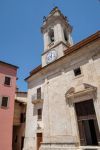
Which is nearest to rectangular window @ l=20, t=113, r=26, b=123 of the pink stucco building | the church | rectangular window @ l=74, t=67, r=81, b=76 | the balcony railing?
the pink stucco building

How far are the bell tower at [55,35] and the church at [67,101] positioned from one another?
15 cm

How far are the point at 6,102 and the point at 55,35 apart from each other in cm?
1073

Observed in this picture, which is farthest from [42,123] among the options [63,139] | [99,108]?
[99,108]

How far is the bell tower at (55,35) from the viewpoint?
16.9 metres

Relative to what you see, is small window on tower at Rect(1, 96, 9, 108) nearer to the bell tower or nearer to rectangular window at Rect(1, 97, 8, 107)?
rectangular window at Rect(1, 97, 8, 107)

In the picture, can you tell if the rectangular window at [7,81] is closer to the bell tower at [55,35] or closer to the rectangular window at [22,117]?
the bell tower at [55,35]

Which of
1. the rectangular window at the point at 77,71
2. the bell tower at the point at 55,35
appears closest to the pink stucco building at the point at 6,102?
the bell tower at the point at 55,35

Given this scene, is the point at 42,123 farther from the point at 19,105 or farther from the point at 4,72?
the point at 4,72

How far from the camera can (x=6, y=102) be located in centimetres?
1684

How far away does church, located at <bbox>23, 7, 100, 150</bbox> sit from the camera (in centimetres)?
1148

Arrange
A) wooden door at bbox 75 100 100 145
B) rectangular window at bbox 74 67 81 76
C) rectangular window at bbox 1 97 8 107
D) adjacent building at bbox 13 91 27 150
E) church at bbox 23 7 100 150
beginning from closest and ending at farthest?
wooden door at bbox 75 100 100 145 → church at bbox 23 7 100 150 → rectangular window at bbox 74 67 81 76 → rectangular window at bbox 1 97 8 107 → adjacent building at bbox 13 91 27 150

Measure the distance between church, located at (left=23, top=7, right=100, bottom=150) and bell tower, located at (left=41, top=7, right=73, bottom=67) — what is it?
15cm

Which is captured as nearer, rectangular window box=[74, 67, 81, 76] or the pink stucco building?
rectangular window box=[74, 67, 81, 76]

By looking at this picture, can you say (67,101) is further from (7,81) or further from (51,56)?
(7,81)
